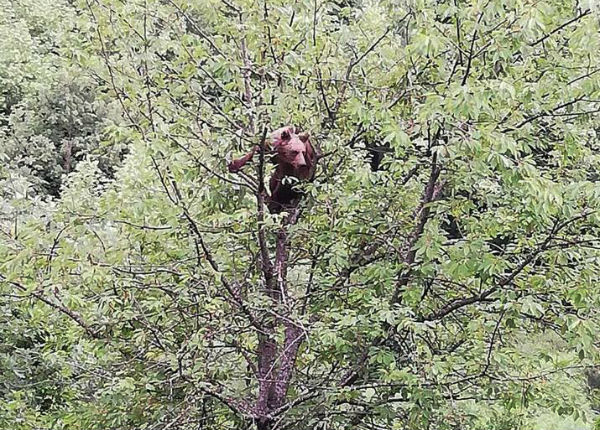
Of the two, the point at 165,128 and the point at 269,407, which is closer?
the point at 165,128

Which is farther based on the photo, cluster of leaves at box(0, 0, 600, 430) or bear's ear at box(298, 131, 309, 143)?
bear's ear at box(298, 131, 309, 143)

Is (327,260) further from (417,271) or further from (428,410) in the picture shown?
(428,410)

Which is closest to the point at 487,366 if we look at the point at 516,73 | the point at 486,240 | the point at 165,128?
the point at 486,240

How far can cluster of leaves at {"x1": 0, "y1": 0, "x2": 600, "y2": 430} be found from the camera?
6.76 feet

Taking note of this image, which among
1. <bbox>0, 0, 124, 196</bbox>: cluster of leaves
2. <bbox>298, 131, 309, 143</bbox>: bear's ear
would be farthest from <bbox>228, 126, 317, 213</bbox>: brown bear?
<bbox>0, 0, 124, 196</bbox>: cluster of leaves

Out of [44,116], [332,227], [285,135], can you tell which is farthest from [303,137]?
[44,116]

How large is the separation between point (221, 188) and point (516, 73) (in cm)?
100

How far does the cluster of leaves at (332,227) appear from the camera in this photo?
2.06 metres

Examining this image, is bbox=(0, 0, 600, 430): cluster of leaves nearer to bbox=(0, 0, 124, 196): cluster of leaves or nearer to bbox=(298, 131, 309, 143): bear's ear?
bbox=(298, 131, 309, 143): bear's ear

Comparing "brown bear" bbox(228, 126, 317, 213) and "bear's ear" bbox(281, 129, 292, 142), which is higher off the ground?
Answer: "bear's ear" bbox(281, 129, 292, 142)

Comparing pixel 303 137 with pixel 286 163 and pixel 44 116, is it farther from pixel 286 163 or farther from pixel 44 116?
pixel 44 116

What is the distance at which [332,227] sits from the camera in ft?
7.88

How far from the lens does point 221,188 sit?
2311mm

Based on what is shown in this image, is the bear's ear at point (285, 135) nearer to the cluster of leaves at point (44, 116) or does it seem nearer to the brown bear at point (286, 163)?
the brown bear at point (286, 163)
